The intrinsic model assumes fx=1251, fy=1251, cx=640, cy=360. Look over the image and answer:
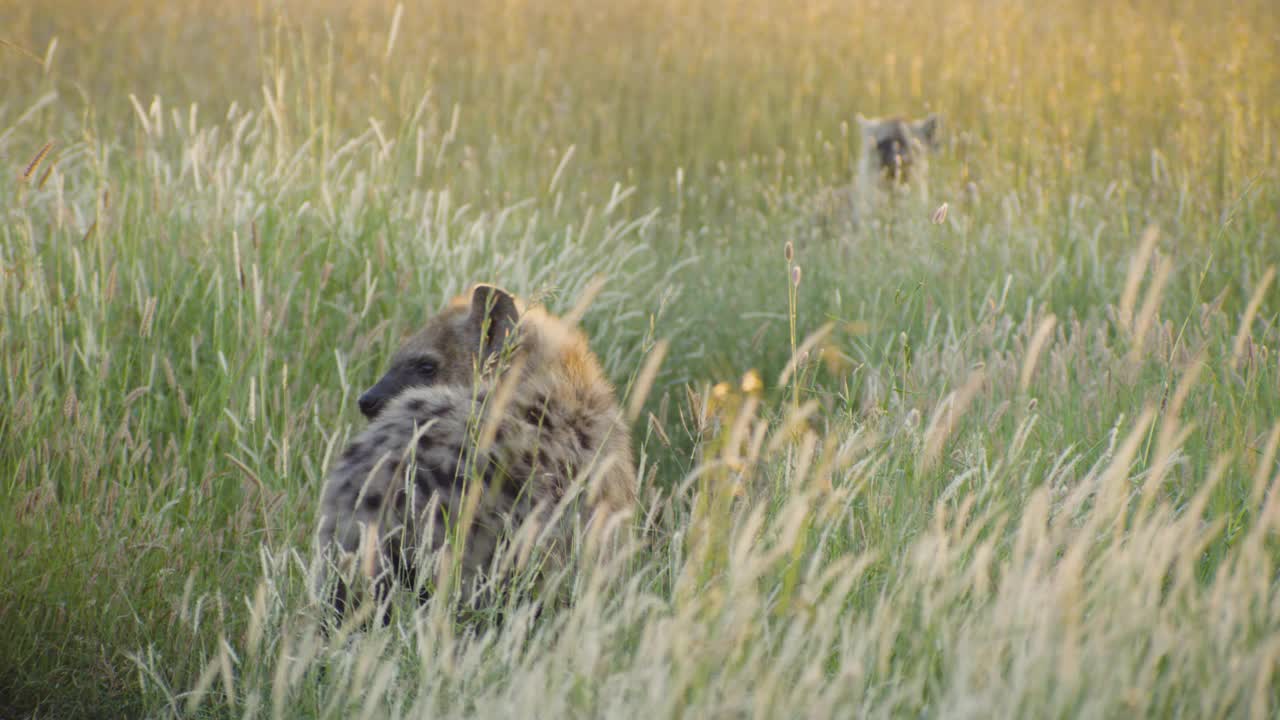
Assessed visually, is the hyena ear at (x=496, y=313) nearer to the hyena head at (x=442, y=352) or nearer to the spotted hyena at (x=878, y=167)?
the hyena head at (x=442, y=352)

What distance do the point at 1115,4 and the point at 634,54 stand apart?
4834 mm

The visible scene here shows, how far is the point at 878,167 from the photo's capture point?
9164 mm

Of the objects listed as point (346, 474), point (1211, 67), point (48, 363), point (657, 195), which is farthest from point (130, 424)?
point (1211, 67)

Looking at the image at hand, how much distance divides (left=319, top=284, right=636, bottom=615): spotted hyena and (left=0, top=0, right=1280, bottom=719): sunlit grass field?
0.58 ft

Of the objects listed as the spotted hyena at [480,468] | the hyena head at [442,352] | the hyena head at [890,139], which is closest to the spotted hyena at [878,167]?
the hyena head at [890,139]

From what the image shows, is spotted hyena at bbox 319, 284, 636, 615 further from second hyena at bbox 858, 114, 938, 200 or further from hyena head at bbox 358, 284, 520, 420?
second hyena at bbox 858, 114, 938, 200

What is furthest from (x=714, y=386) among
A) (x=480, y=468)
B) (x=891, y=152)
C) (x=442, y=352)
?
(x=891, y=152)

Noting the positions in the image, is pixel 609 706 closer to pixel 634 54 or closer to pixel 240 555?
pixel 240 555

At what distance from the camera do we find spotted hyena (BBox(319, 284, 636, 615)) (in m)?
3.26

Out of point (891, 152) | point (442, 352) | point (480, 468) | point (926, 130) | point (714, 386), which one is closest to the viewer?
point (480, 468)

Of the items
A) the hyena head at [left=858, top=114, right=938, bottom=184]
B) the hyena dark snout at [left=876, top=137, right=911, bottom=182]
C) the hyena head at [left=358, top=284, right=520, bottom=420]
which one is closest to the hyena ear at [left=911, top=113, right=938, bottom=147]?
the hyena head at [left=858, top=114, right=938, bottom=184]

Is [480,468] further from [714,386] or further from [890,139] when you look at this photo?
[890,139]

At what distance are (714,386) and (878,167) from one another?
3796 millimetres

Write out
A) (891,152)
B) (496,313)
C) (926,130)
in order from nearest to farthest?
(496,313) < (926,130) < (891,152)
